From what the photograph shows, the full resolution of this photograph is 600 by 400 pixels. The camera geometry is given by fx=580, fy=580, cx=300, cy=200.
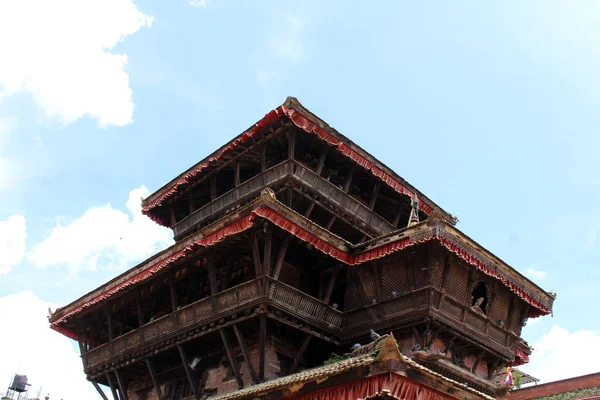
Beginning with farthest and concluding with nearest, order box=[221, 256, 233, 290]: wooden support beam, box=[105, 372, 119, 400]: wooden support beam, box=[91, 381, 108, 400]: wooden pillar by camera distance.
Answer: box=[91, 381, 108, 400]: wooden pillar, box=[105, 372, 119, 400]: wooden support beam, box=[221, 256, 233, 290]: wooden support beam

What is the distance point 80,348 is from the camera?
1973 cm

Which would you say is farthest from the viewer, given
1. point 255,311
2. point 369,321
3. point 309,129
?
point 309,129

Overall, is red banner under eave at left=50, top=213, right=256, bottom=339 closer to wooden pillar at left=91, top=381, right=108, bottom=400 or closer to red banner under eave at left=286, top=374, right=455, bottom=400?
wooden pillar at left=91, top=381, right=108, bottom=400

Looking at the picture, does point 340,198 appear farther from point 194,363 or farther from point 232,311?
point 194,363

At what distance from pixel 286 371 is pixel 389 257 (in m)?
3.79

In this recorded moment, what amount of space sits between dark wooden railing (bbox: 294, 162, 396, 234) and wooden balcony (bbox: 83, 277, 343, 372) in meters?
3.83

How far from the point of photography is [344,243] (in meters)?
15.0

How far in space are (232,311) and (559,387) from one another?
13975 mm

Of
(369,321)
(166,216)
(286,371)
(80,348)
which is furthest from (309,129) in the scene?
(80,348)

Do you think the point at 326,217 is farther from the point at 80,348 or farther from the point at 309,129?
the point at 80,348

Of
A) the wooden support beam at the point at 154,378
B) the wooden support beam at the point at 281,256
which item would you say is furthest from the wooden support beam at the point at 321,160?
the wooden support beam at the point at 154,378

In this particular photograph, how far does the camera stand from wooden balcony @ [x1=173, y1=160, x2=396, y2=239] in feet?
54.6

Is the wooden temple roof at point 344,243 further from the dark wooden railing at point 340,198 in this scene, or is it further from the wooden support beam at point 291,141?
the wooden support beam at point 291,141

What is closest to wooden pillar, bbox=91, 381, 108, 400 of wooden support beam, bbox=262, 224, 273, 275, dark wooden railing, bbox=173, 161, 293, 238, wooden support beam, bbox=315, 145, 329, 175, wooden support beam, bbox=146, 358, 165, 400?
wooden support beam, bbox=146, 358, 165, 400
